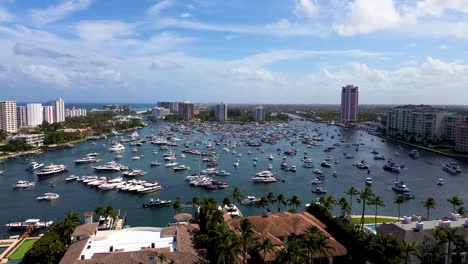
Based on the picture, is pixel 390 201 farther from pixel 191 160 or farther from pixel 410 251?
pixel 191 160

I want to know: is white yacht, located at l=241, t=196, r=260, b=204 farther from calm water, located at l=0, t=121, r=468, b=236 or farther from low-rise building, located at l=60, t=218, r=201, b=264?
low-rise building, located at l=60, t=218, r=201, b=264

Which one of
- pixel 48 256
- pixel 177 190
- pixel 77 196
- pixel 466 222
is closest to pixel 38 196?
pixel 77 196

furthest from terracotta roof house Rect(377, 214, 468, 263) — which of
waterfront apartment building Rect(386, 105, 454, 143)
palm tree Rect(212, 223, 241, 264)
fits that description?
waterfront apartment building Rect(386, 105, 454, 143)

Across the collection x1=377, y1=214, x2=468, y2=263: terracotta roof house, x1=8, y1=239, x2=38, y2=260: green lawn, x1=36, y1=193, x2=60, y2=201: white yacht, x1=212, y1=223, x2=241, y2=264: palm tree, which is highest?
x1=212, y1=223, x2=241, y2=264: palm tree

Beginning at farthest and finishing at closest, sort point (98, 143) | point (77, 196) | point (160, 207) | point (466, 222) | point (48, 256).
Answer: point (98, 143) → point (77, 196) → point (160, 207) → point (466, 222) → point (48, 256)

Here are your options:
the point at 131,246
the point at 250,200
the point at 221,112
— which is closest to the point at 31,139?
the point at 250,200

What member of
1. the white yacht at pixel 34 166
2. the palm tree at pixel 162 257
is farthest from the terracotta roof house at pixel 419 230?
the white yacht at pixel 34 166

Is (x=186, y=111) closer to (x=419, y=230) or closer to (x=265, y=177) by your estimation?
(x=265, y=177)
